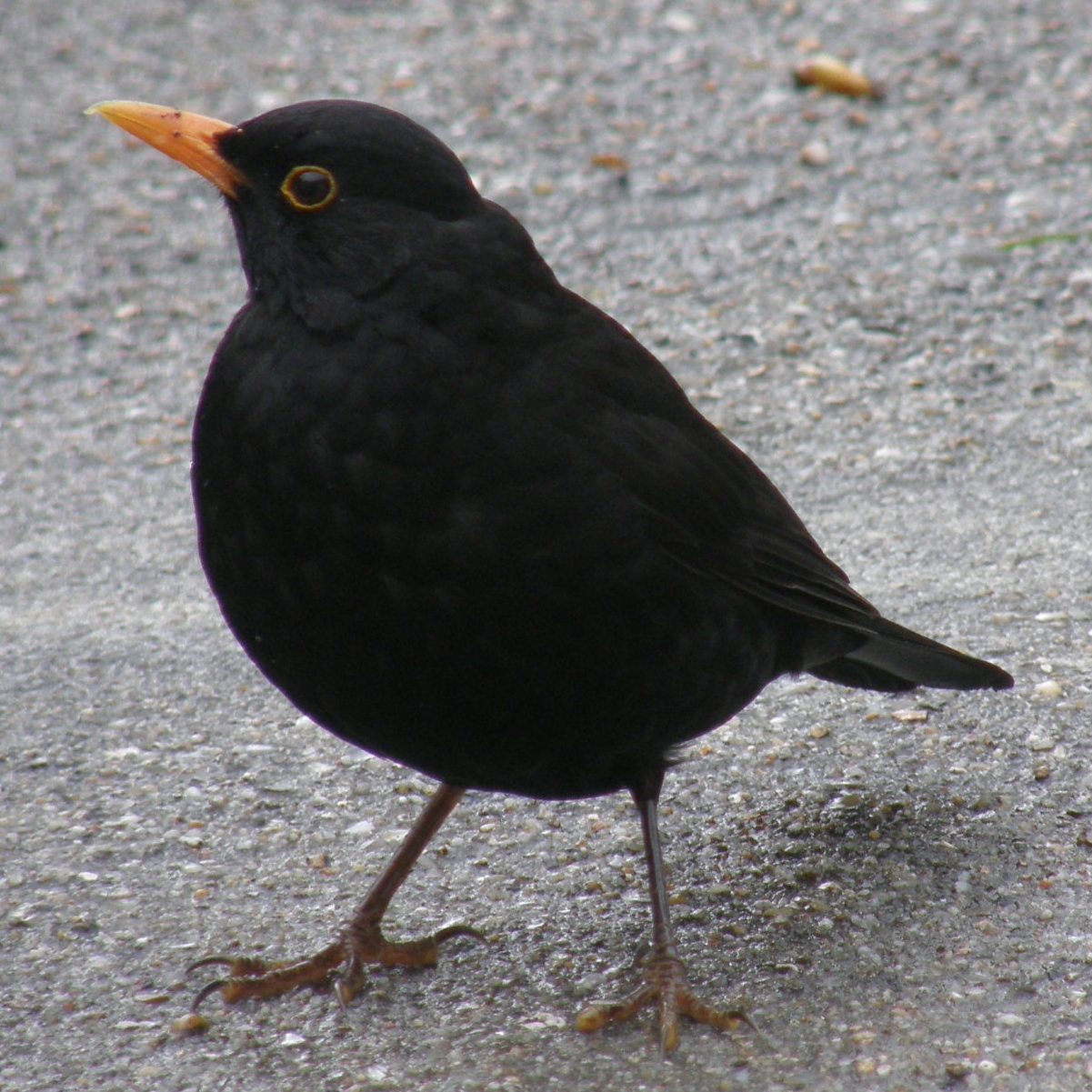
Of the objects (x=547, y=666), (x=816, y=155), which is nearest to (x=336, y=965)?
(x=547, y=666)

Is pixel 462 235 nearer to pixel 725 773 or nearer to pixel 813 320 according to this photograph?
pixel 725 773

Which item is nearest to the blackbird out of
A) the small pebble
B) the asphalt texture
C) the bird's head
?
the bird's head

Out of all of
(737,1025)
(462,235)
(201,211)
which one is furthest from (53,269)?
(737,1025)

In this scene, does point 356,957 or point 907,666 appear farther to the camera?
point 907,666

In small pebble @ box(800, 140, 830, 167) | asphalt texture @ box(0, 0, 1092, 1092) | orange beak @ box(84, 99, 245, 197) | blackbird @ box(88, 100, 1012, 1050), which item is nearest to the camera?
blackbird @ box(88, 100, 1012, 1050)

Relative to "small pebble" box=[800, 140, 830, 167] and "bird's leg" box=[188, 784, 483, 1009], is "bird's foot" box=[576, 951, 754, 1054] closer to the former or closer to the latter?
"bird's leg" box=[188, 784, 483, 1009]

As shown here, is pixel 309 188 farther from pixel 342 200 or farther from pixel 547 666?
pixel 547 666

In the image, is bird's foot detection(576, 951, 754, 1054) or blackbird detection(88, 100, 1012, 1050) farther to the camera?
bird's foot detection(576, 951, 754, 1054)

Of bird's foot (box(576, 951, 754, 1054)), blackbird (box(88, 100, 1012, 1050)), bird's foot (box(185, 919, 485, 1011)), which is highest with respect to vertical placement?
blackbird (box(88, 100, 1012, 1050))
